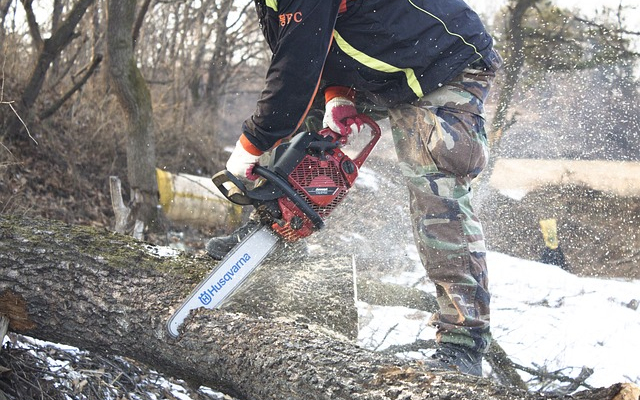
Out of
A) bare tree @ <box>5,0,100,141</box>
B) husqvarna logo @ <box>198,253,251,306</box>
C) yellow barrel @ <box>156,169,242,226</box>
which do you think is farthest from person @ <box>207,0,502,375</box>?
yellow barrel @ <box>156,169,242,226</box>

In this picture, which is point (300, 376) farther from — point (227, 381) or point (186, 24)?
point (186, 24)

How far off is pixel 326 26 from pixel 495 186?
466 centimetres

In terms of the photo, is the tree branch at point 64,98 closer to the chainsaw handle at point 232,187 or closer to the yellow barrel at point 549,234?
the chainsaw handle at point 232,187

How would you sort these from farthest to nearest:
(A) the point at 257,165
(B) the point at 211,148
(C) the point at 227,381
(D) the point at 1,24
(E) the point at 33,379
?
(B) the point at 211,148, (D) the point at 1,24, (A) the point at 257,165, (E) the point at 33,379, (C) the point at 227,381

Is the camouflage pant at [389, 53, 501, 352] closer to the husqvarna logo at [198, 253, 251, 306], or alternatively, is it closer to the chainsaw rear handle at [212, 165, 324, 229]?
the chainsaw rear handle at [212, 165, 324, 229]

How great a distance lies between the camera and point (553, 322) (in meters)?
4.04

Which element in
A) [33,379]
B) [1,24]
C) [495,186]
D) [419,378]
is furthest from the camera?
[495,186]

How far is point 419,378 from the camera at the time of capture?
1531mm

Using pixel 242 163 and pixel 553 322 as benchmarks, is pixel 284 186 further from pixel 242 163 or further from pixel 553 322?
pixel 553 322

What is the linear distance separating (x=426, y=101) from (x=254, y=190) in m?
0.80

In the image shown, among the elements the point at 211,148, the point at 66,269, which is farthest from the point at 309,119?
the point at 211,148

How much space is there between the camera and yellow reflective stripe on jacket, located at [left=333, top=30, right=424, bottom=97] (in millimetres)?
2379

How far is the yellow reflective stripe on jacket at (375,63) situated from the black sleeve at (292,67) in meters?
0.16

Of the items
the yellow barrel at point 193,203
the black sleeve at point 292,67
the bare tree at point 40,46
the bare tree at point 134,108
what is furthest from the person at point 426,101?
the yellow barrel at point 193,203
